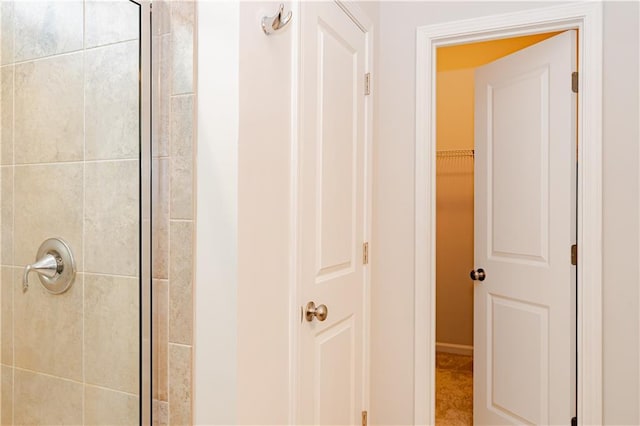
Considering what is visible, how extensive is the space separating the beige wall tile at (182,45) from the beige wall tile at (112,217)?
236mm

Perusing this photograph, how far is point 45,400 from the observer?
111 centimetres

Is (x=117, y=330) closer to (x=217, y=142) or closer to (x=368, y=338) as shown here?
(x=217, y=142)

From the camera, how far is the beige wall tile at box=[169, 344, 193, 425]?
1157 millimetres

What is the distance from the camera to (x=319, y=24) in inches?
61.9

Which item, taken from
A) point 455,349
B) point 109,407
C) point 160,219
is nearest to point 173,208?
point 160,219

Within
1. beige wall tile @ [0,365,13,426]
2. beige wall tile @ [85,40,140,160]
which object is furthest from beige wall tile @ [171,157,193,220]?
beige wall tile @ [0,365,13,426]

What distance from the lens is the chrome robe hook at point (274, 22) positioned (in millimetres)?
1205

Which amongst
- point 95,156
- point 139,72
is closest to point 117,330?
point 95,156

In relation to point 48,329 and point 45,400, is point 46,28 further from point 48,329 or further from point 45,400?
point 45,400

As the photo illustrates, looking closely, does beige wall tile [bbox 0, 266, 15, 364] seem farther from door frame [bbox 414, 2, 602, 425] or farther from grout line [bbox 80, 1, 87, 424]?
door frame [bbox 414, 2, 602, 425]

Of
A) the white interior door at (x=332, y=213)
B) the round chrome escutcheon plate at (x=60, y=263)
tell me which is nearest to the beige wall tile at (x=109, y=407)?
the round chrome escutcheon plate at (x=60, y=263)

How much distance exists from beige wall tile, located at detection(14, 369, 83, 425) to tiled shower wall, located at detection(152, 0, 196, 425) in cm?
19

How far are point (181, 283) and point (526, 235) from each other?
1740mm

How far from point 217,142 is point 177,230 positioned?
0.83ft
